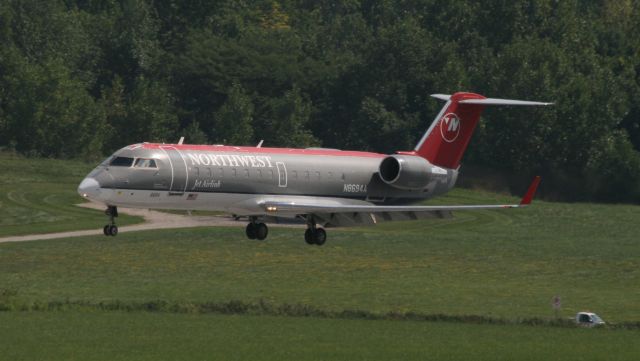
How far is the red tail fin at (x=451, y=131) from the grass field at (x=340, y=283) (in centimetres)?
1068

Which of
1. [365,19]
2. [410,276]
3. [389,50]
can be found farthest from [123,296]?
[365,19]

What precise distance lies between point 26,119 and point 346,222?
2319 inches

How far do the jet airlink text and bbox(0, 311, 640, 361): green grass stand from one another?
42.2ft

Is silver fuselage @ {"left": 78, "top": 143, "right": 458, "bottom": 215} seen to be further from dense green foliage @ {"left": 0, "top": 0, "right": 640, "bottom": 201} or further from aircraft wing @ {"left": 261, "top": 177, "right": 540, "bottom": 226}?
dense green foliage @ {"left": 0, "top": 0, "right": 640, "bottom": 201}

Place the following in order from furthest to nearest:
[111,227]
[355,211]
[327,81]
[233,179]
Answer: [327,81], [355,211], [233,179], [111,227]

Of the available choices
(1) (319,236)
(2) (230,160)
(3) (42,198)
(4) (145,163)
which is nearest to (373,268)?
(3) (42,198)

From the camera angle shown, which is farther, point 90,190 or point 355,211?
point 355,211

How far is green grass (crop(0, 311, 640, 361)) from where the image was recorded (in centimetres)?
8219

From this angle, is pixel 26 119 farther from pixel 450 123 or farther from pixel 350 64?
pixel 450 123

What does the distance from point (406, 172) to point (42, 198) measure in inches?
1941

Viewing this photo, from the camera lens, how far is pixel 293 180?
2840 inches

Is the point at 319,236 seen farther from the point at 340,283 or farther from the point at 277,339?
the point at 340,283

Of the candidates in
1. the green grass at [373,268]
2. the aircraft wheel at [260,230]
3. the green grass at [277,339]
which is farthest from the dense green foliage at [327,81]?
the aircraft wheel at [260,230]

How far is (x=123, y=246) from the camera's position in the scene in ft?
363
